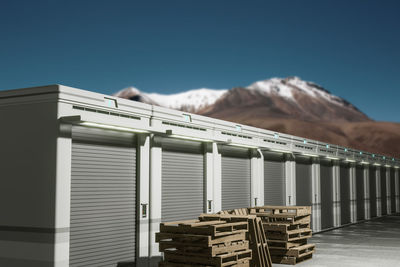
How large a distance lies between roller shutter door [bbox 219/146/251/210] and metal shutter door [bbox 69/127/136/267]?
186 inches

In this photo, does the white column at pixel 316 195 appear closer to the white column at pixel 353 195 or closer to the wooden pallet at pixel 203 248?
the white column at pixel 353 195

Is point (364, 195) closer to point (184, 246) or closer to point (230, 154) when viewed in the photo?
point (230, 154)

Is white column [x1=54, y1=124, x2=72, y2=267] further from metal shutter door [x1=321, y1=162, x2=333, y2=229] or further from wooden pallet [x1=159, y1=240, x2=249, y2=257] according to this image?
metal shutter door [x1=321, y1=162, x2=333, y2=229]

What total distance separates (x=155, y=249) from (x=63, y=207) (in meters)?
3.46

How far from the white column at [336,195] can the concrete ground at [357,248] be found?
4.48 feet

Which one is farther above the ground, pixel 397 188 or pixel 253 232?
pixel 397 188

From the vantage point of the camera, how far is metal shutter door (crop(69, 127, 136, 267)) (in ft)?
33.2

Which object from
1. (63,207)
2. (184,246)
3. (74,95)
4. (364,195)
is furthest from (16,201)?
(364,195)

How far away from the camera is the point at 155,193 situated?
12289 millimetres

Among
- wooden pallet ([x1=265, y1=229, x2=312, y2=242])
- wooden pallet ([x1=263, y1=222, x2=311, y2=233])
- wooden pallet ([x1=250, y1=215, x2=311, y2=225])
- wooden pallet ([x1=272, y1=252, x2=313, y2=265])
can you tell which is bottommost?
wooden pallet ([x1=272, y1=252, x2=313, y2=265])

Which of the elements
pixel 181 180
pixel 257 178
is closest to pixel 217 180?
pixel 181 180

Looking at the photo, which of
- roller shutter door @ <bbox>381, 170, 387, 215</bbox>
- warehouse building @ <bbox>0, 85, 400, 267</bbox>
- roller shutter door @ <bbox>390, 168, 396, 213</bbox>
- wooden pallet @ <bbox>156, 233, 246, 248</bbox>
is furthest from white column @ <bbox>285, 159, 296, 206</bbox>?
roller shutter door @ <bbox>390, 168, 396, 213</bbox>

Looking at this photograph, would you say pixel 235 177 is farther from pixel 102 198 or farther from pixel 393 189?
pixel 393 189

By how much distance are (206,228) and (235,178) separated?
6583 millimetres
